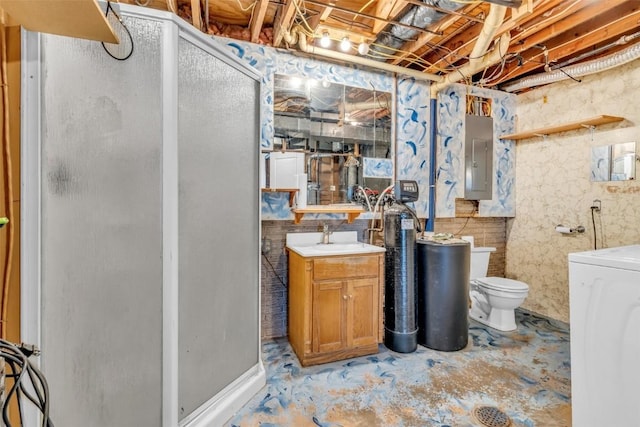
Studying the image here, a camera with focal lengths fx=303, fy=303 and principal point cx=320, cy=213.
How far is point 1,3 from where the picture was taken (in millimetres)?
897

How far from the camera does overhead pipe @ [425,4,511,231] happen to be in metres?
2.04

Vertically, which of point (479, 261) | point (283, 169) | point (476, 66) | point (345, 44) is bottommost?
point (479, 261)

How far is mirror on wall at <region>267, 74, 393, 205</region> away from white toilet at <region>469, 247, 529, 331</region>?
132 centimetres

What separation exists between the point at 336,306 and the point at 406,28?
2163 millimetres

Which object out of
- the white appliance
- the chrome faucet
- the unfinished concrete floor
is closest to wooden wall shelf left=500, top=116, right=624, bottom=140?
the white appliance

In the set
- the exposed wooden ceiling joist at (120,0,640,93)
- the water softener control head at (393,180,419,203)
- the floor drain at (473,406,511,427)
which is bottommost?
the floor drain at (473,406,511,427)

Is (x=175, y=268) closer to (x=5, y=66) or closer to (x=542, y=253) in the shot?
(x=5, y=66)

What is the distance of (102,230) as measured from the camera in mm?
1257

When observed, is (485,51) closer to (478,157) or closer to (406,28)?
(406,28)

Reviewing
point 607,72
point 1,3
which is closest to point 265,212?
point 1,3

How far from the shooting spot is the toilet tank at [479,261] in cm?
316

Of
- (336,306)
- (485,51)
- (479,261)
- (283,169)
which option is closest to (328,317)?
(336,306)

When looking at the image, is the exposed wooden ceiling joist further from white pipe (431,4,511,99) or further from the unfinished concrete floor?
the unfinished concrete floor

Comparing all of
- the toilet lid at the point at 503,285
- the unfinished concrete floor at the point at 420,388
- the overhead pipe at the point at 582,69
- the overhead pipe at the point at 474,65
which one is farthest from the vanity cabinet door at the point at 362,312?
the overhead pipe at the point at 582,69
